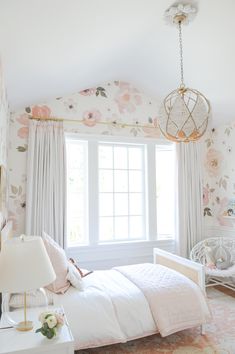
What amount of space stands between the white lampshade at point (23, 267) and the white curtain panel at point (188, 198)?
2761mm

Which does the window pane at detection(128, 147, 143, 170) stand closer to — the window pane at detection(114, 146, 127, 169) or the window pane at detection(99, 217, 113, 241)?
the window pane at detection(114, 146, 127, 169)

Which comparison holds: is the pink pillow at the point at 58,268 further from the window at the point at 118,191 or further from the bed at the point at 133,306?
the window at the point at 118,191

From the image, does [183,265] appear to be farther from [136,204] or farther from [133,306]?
[136,204]

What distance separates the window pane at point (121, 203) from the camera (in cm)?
402

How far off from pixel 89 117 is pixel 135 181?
3.62ft

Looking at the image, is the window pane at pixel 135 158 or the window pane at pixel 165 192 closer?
the window pane at pixel 135 158

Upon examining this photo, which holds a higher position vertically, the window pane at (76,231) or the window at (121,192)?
the window at (121,192)

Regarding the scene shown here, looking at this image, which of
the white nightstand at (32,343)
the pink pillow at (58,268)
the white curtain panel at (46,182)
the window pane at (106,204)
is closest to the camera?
the white nightstand at (32,343)

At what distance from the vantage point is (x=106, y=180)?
3984 mm

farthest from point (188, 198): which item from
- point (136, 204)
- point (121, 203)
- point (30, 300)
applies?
point (30, 300)

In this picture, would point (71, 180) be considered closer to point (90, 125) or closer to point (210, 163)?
point (90, 125)

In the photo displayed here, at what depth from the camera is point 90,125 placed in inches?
151

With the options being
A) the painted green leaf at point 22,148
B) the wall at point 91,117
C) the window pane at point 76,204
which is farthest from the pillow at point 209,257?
the painted green leaf at point 22,148

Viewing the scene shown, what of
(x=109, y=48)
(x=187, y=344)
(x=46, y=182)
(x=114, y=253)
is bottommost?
(x=187, y=344)
